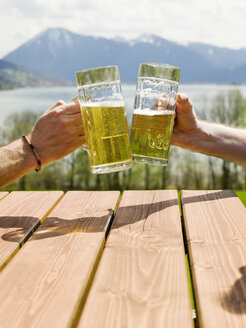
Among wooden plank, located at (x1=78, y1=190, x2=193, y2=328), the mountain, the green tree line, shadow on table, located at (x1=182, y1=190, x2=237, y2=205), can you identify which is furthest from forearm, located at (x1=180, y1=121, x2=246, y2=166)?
the mountain

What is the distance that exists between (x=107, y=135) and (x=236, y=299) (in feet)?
2.47

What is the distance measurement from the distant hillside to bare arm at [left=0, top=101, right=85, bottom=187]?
149 ft

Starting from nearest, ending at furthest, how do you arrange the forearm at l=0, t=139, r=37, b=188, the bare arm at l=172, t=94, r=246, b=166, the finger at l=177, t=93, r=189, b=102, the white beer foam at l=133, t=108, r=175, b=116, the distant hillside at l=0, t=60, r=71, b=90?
the white beer foam at l=133, t=108, r=175, b=116
the forearm at l=0, t=139, r=37, b=188
the finger at l=177, t=93, r=189, b=102
the bare arm at l=172, t=94, r=246, b=166
the distant hillside at l=0, t=60, r=71, b=90

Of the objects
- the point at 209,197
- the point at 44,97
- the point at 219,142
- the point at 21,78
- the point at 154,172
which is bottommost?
the point at 154,172

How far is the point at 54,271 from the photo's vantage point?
1.04 m

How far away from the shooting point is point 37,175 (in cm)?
2562

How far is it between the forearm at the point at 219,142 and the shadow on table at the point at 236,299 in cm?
103

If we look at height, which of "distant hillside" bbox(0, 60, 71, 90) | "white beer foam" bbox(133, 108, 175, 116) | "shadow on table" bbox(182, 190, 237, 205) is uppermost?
"distant hillside" bbox(0, 60, 71, 90)

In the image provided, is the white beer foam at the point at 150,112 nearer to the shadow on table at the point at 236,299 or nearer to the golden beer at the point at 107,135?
the golden beer at the point at 107,135

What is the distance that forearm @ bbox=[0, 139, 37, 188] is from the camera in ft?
5.34

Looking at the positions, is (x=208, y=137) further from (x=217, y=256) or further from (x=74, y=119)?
(x=217, y=256)

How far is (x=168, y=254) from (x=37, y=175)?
25.1 meters

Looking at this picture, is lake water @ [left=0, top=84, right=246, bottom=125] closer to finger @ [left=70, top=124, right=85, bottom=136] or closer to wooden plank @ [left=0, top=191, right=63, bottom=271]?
wooden plank @ [left=0, top=191, right=63, bottom=271]

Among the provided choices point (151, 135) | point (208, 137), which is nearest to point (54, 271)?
point (151, 135)
